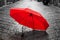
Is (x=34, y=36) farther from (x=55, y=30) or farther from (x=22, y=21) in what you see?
(x=55, y=30)

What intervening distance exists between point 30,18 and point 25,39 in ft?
3.25

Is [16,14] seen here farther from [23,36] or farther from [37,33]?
[37,33]

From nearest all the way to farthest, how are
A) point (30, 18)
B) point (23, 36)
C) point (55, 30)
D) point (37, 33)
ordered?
point (30, 18) → point (23, 36) → point (37, 33) → point (55, 30)

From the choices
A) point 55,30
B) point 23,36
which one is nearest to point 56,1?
point 55,30

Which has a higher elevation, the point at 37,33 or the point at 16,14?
the point at 16,14

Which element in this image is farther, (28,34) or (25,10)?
(28,34)

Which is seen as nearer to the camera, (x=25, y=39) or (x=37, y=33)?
(x=25, y=39)

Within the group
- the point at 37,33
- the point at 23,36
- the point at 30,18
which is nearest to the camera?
the point at 30,18

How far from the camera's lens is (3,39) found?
11.5m

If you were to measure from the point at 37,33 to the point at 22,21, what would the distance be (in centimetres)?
197

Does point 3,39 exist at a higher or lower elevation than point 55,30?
higher

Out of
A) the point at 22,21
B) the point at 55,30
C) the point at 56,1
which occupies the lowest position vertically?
the point at 56,1

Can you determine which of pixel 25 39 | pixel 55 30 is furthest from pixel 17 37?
pixel 55 30

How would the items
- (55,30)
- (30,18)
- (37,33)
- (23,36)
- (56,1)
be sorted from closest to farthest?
(30,18) → (23,36) → (37,33) → (55,30) → (56,1)
